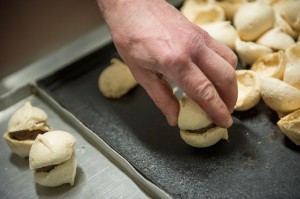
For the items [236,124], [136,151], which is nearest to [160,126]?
[136,151]

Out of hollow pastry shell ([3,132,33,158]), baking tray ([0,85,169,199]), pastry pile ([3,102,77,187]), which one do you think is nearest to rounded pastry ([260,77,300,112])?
baking tray ([0,85,169,199])

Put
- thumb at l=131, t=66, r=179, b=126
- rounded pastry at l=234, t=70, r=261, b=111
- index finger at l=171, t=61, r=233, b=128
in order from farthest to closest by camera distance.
Result: rounded pastry at l=234, t=70, r=261, b=111
thumb at l=131, t=66, r=179, b=126
index finger at l=171, t=61, r=233, b=128

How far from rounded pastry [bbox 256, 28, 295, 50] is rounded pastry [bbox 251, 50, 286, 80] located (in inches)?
1.7

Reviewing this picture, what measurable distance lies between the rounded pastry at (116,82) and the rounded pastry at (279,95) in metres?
0.43

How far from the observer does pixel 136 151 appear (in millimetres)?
1167

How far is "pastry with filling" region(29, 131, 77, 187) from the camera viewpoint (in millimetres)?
1044

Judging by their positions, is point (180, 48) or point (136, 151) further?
point (136, 151)

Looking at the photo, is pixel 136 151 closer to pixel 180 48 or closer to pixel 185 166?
pixel 185 166

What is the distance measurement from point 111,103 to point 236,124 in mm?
408

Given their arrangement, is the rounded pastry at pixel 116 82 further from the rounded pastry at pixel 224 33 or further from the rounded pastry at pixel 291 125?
the rounded pastry at pixel 291 125

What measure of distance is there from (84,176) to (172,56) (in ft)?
1.38

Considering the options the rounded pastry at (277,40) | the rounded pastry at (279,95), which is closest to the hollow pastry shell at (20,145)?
the rounded pastry at (279,95)

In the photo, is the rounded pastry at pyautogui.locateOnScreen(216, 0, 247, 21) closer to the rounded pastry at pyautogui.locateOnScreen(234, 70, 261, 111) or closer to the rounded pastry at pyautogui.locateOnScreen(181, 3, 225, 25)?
the rounded pastry at pyautogui.locateOnScreen(181, 3, 225, 25)

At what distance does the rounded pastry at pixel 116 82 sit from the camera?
134 cm
